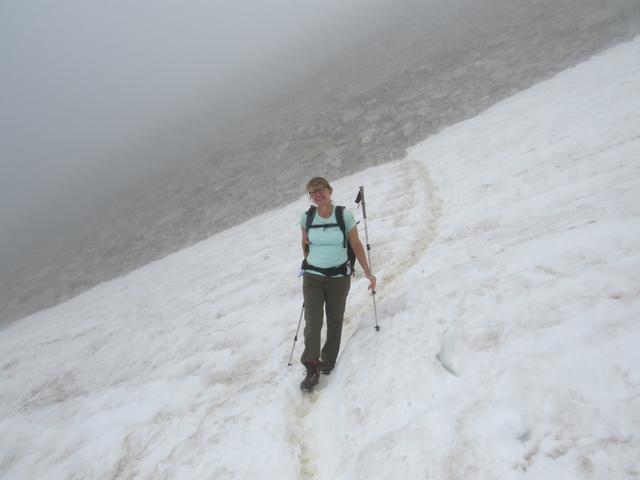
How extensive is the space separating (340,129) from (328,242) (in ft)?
66.6

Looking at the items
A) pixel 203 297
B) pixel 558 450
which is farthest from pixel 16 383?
pixel 558 450

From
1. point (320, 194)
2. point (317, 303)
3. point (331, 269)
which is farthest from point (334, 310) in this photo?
point (320, 194)

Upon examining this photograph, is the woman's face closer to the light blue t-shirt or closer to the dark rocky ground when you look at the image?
the light blue t-shirt

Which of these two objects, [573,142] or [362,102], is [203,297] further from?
[362,102]

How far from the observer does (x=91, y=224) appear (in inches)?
1261

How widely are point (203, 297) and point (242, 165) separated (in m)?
17.0

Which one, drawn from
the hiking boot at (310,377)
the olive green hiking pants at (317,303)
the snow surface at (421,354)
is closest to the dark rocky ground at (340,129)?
the snow surface at (421,354)

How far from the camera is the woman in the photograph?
561 cm

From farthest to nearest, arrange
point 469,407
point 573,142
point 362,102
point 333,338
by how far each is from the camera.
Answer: point 362,102 < point 573,142 < point 333,338 < point 469,407

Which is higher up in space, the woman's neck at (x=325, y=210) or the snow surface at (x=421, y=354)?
the woman's neck at (x=325, y=210)

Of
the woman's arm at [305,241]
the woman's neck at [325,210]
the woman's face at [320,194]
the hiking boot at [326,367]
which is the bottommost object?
the hiking boot at [326,367]

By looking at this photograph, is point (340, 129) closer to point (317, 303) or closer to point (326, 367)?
point (317, 303)

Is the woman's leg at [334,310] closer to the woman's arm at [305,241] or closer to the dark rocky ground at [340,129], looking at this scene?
the woman's arm at [305,241]

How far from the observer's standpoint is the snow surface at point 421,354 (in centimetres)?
374
